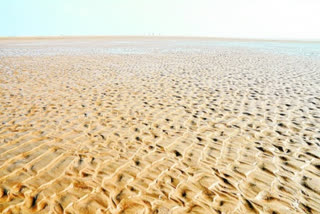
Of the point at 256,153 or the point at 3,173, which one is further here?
the point at 256,153

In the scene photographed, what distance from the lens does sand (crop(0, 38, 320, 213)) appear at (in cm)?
299

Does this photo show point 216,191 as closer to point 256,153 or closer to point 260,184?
point 260,184

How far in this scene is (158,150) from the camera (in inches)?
166

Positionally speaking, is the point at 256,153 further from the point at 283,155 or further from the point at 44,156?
the point at 44,156

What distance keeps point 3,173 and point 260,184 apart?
326 cm

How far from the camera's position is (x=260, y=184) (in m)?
3.36

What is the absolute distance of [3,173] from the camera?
3406mm

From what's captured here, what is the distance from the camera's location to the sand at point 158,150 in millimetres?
2994

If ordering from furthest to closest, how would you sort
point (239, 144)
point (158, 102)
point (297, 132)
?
point (158, 102) → point (297, 132) → point (239, 144)

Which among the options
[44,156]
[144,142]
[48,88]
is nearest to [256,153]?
[144,142]

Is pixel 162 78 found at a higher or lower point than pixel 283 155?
lower

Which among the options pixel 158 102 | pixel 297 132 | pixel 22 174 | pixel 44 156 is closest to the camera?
pixel 22 174

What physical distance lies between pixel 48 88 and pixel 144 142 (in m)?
5.21

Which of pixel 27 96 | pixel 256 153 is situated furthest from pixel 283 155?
pixel 27 96
